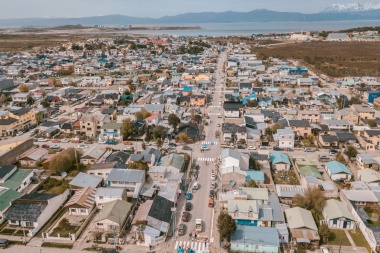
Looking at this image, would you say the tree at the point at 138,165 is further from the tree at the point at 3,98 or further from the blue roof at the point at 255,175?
the tree at the point at 3,98

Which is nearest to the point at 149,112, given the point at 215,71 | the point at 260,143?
Result: the point at 260,143

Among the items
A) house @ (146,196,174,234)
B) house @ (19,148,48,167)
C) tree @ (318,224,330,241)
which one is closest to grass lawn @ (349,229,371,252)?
tree @ (318,224,330,241)

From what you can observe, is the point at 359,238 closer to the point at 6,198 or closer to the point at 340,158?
the point at 340,158

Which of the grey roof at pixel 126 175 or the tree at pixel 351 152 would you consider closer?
the grey roof at pixel 126 175

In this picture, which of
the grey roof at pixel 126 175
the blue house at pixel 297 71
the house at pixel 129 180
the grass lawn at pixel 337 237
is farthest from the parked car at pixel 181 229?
the blue house at pixel 297 71

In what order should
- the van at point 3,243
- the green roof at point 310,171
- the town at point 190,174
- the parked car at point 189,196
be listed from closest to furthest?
the van at point 3,243 < the town at point 190,174 < the parked car at point 189,196 < the green roof at point 310,171

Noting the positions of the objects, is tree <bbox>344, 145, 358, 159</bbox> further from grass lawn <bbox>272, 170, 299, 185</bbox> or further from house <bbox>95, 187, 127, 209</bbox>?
house <bbox>95, 187, 127, 209</bbox>
